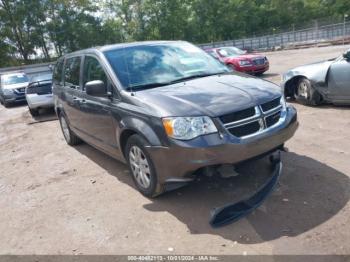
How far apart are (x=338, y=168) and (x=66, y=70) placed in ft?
15.5

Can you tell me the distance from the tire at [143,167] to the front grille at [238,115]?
2.97 ft

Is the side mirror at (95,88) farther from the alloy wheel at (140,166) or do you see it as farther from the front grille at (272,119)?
the front grille at (272,119)

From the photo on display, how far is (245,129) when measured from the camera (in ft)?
12.6

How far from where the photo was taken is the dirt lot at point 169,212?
11.2 feet

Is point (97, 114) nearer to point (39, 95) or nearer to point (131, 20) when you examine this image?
point (39, 95)

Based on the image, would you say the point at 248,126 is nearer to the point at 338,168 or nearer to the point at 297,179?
the point at 297,179

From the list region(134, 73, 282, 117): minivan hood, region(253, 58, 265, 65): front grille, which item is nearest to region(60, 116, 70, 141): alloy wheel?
region(134, 73, 282, 117): minivan hood

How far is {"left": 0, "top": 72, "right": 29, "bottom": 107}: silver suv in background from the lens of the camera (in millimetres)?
16859

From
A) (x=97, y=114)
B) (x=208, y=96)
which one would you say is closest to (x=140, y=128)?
(x=208, y=96)

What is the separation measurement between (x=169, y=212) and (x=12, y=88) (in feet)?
50.0

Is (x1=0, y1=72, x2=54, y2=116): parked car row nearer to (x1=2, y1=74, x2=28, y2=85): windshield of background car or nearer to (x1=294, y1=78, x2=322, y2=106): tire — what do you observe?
(x1=2, y1=74, x2=28, y2=85): windshield of background car

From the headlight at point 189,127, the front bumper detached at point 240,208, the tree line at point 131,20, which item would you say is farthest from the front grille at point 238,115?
the tree line at point 131,20

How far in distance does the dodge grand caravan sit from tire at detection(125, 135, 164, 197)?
0.01m

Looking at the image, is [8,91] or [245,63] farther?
[8,91]
